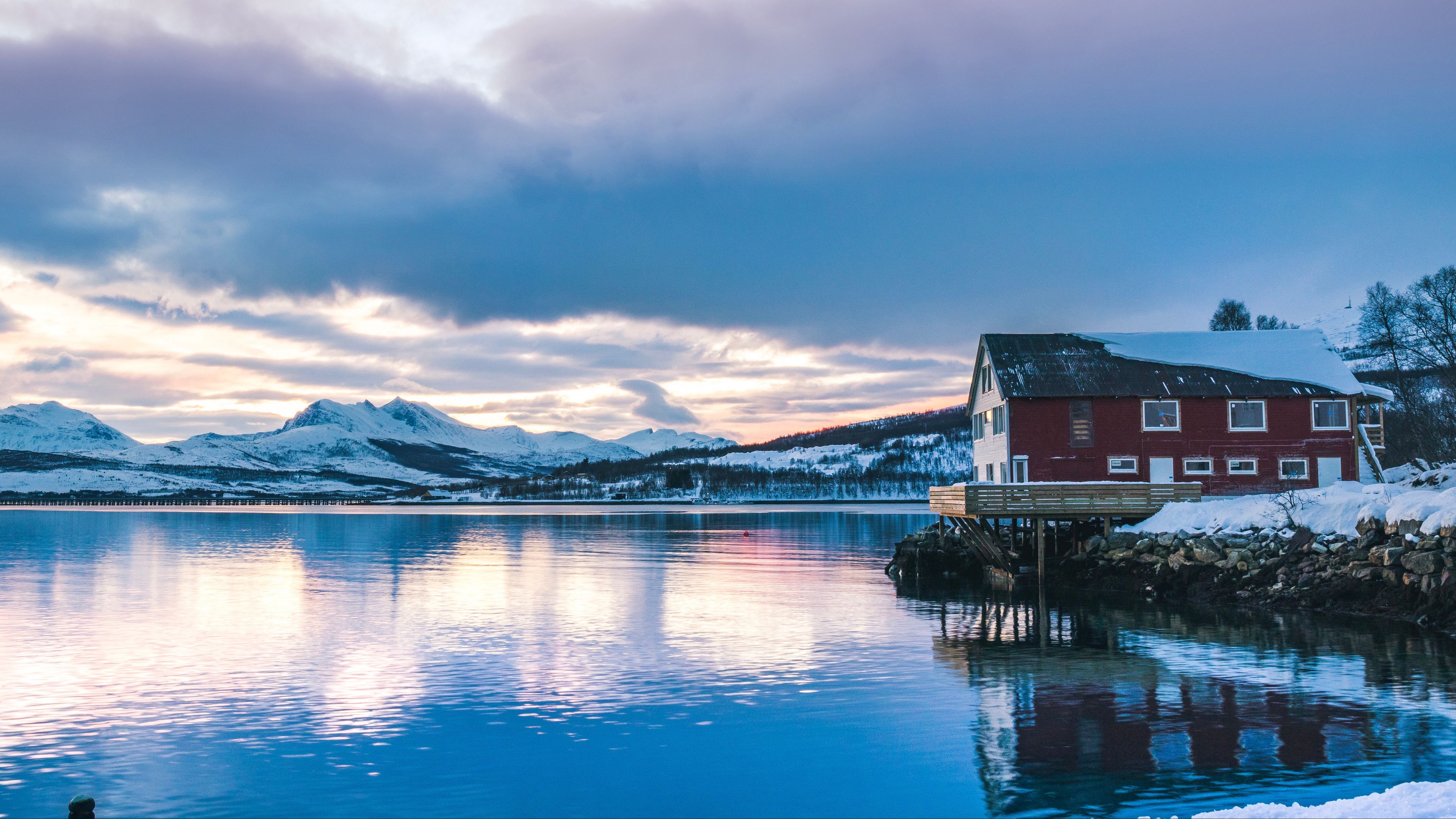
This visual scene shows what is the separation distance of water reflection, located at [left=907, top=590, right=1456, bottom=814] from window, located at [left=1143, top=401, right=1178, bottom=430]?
1744 centimetres

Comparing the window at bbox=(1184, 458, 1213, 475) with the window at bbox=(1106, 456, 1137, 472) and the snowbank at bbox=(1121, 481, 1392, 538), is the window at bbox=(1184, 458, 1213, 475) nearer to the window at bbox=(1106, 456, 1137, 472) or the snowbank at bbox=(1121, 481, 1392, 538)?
the window at bbox=(1106, 456, 1137, 472)

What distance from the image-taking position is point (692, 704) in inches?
894

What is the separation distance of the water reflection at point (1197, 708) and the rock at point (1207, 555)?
5.61 meters

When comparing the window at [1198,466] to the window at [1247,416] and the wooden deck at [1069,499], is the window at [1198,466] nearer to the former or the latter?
the window at [1247,416]

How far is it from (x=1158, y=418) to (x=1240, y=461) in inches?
179

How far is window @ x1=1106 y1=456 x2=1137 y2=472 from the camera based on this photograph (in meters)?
51.6

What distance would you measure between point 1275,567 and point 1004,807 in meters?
28.9

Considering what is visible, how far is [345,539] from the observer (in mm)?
96375

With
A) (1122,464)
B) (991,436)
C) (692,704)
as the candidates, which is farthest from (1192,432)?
(692,704)

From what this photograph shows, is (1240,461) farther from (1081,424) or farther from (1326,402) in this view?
(1081,424)

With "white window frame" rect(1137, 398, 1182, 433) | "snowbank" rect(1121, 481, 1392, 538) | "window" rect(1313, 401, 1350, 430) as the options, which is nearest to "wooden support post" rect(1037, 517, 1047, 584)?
"snowbank" rect(1121, 481, 1392, 538)

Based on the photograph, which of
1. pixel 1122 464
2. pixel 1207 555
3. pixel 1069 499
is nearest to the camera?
pixel 1207 555

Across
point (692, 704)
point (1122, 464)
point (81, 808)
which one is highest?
point (1122, 464)

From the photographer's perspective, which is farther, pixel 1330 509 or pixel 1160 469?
pixel 1160 469
